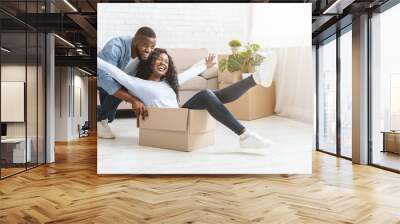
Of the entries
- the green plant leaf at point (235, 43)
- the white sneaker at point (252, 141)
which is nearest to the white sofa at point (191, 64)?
the green plant leaf at point (235, 43)

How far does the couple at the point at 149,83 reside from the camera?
5.88 meters

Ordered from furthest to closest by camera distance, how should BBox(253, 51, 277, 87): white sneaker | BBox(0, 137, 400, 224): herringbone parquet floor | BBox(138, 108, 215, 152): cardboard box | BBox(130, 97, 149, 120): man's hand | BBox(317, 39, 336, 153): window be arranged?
BBox(317, 39, 336, 153): window, BBox(253, 51, 277, 87): white sneaker, BBox(130, 97, 149, 120): man's hand, BBox(138, 108, 215, 152): cardboard box, BBox(0, 137, 400, 224): herringbone parquet floor

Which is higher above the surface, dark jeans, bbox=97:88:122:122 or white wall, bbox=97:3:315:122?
white wall, bbox=97:3:315:122

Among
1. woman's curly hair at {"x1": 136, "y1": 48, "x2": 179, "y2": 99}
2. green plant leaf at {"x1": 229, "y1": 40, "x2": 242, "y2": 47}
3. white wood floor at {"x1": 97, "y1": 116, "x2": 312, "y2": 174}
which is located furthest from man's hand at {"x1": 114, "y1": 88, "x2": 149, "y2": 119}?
green plant leaf at {"x1": 229, "y1": 40, "x2": 242, "y2": 47}

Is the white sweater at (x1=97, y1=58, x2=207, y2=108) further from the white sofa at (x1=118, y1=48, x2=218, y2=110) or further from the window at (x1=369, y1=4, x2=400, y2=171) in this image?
the window at (x1=369, y1=4, x2=400, y2=171)

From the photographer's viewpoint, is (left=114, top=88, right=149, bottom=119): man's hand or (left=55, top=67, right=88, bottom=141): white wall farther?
(left=55, top=67, right=88, bottom=141): white wall

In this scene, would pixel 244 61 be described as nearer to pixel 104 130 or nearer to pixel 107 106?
pixel 107 106

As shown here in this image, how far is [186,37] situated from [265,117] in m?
1.75

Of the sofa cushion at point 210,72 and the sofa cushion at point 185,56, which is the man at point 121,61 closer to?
the sofa cushion at point 185,56

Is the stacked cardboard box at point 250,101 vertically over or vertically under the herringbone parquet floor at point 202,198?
over

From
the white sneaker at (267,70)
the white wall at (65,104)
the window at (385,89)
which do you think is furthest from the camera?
the white wall at (65,104)

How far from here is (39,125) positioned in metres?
7.32

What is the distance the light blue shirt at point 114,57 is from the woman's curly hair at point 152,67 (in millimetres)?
145

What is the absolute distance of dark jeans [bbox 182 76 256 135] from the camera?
5.89 meters
